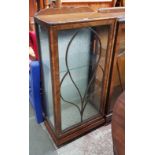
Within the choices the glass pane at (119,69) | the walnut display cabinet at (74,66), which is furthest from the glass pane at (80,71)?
the glass pane at (119,69)

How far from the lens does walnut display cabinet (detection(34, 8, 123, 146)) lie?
3.73 ft

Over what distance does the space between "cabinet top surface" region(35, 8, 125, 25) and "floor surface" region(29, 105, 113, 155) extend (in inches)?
40.9

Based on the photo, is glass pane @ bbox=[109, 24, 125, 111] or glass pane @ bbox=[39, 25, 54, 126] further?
glass pane @ bbox=[109, 24, 125, 111]

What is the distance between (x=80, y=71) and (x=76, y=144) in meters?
0.65

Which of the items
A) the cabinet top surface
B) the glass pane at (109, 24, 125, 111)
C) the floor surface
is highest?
the cabinet top surface

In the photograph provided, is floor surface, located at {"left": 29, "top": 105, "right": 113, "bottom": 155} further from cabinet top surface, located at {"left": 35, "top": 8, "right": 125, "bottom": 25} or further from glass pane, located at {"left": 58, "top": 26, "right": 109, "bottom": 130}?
cabinet top surface, located at {"left": 35, "top": 8, "right": 125, "bottom": 25}

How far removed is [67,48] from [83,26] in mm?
189

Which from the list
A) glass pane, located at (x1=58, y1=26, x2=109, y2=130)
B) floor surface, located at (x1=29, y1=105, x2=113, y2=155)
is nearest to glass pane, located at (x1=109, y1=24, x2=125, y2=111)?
glass pane, located at (x1=58, y1=26, x2=109, y2=130)

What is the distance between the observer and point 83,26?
115 centimetres

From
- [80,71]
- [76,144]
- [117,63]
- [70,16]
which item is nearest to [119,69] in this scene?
[117,63]

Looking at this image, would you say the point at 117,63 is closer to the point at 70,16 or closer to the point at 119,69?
the point at 119,69
